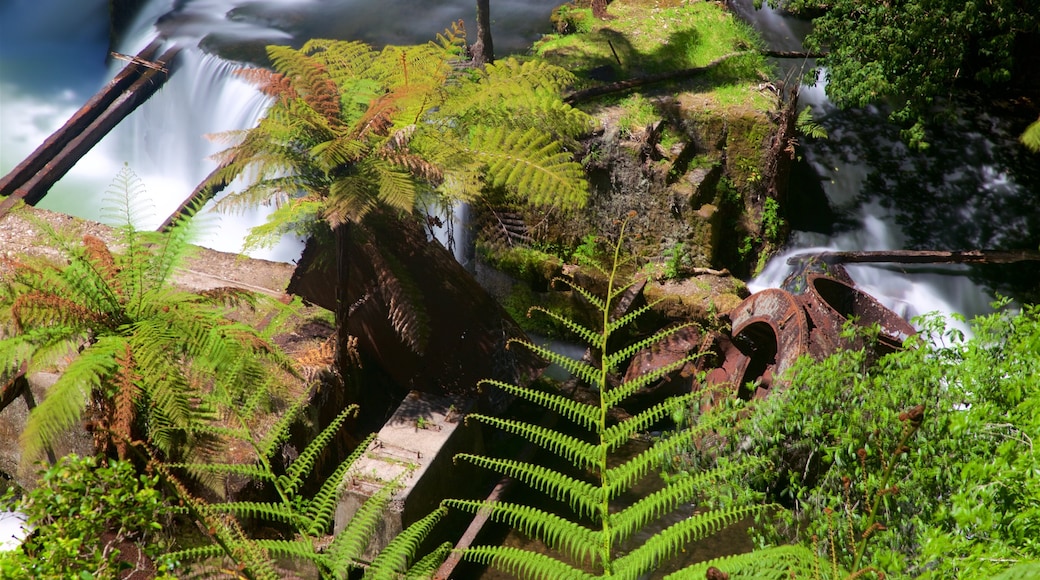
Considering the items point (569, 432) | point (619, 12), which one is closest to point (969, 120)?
point (619, 12)

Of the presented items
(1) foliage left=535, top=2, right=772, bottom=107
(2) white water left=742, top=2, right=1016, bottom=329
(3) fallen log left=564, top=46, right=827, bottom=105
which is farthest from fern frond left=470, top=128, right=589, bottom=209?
(1) foliage left=535, top=2, right=772, bottom=107

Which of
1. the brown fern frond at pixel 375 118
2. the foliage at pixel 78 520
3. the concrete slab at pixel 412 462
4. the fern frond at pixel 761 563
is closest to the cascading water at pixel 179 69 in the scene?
the concrete slab at pixel 412 462

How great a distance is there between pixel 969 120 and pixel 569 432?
7488 millimetres

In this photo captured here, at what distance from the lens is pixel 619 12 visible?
14.3m

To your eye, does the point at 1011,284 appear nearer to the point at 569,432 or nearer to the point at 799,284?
the point at 799,284

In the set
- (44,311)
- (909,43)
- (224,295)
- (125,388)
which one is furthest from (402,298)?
(909,43)

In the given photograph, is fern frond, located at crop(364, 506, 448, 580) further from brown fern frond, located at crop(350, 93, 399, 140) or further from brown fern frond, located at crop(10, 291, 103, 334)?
brown fern frond, located at crop(350, 93, 399, 140)

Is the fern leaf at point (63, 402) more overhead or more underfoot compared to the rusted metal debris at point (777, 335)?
more underfoot

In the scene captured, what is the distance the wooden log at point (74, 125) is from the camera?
512 inches

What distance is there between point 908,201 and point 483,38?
18.7 feet

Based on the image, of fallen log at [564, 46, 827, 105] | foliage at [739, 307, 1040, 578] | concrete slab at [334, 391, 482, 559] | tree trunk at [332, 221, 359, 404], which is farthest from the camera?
fallen log at [564, 46, 827, 105]

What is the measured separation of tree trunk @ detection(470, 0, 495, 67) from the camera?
477 inches

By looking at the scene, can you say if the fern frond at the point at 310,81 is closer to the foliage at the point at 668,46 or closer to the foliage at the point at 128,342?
the foliage at the point at 128,342

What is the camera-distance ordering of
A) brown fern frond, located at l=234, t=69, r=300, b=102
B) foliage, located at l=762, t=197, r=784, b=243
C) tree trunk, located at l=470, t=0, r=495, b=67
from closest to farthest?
brown fern frond, located at l=234, t=69, r=300, b=102 < foliage, located at l=762, t=197, r=784, b=243 < tree trunk, located at l=470, t=0, r=495, b=67
